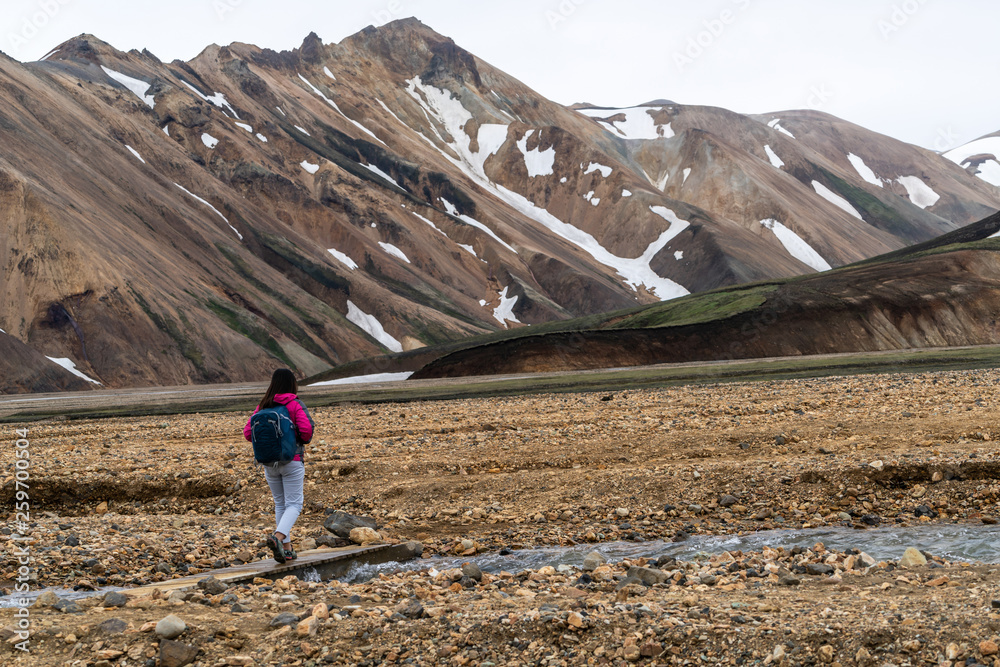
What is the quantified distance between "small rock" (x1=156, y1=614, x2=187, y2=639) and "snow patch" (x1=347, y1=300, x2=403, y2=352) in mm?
97199

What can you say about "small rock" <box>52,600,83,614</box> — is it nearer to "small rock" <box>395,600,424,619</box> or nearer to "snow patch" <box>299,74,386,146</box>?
"small rock" <box>395,600,424,619</box>

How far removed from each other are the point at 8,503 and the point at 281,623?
12.5 meters

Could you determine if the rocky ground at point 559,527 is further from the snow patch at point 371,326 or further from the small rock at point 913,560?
the snow patch at point 371,326

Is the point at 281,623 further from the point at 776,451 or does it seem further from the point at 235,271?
the point at 235,271

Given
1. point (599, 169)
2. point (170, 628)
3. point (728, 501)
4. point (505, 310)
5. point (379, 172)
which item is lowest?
point (728, 501)

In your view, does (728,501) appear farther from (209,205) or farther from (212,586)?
(209,205)

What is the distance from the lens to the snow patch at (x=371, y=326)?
4124 inches

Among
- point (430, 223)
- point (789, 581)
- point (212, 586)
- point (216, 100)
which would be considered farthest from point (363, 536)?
point (216, 100)

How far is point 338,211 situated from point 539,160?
55.5 meters

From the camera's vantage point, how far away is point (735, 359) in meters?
58.4

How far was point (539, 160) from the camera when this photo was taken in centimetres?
17150

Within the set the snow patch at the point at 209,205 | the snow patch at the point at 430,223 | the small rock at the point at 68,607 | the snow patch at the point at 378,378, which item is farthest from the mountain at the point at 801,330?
the snow patch at the point at 430,223

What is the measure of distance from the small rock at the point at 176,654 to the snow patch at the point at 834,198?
197708 mm

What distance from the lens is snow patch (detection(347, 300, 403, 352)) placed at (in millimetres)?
104750
